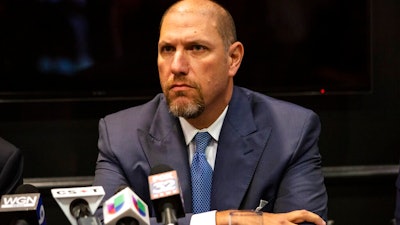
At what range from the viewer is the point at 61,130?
396cm

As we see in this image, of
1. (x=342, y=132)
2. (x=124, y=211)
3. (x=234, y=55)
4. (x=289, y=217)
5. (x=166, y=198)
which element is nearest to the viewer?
(x=124, y=211)

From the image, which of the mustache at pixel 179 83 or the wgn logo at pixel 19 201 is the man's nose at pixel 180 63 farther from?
the wgn logo at pixel 19 201

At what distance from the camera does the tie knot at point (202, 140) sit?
8.64 feet

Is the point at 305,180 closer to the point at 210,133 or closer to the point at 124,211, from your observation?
the point at 210,133

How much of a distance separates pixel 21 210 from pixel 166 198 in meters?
0.33

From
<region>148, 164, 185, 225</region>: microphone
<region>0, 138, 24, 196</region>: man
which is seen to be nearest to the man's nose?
<region>0, 138, 24, 196</region>: man

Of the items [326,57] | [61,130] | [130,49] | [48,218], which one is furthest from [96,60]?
[326,57]

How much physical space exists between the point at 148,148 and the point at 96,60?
1327mm

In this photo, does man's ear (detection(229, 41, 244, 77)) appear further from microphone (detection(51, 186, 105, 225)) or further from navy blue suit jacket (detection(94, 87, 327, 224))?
microphone (detection(51, 186, 105, 225))

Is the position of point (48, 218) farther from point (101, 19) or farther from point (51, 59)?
point (101, 19)

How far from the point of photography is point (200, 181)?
8.44 feet

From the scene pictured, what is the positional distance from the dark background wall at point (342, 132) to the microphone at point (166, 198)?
2.26m

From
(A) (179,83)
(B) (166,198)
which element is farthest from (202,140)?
(B) (166,198)

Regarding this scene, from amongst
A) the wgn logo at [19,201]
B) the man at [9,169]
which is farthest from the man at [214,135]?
the wgn logo at [19,201]
